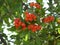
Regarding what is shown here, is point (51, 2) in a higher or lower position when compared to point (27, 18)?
higher

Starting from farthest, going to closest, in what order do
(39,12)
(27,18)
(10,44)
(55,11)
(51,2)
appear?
(10,44) < (51,2) < (55,11) < (39,12) < (27,18)

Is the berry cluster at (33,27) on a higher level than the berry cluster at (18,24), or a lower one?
lower

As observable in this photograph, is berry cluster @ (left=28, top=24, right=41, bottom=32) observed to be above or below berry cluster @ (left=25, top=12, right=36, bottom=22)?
below

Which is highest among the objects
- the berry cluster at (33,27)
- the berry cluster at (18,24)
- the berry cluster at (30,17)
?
the berry cluster at (30,17)

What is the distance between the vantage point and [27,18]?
1.01 m

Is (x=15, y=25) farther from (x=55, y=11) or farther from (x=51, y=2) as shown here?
(x=51, y=2)

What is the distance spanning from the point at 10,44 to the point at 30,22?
0.59 metres

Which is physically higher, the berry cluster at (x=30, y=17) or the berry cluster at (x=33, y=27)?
the berry cluster at (x=30, y=17)

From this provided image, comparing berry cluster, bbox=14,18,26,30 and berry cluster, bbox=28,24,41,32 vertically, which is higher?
berry cluster, bbox=14,18,26,30

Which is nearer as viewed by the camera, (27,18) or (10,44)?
(27,18)

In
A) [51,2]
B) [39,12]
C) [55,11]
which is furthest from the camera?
[51,2]

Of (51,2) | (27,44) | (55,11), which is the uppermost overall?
(51,2)

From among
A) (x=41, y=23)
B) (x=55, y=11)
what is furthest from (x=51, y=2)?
(x=41, y=23)

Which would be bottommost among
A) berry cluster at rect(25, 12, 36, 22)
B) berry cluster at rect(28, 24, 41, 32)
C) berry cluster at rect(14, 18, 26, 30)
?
berry cluster at rect(28, 24, 41, 32)
